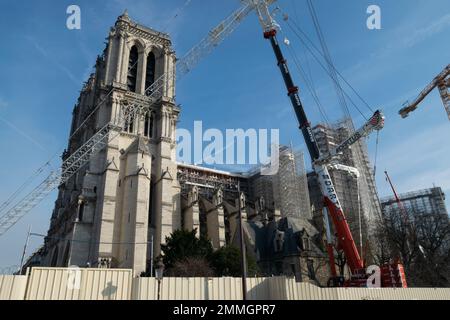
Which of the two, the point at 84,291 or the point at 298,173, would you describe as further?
the point at 298,173

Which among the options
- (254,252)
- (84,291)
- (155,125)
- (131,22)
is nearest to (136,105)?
(155,125)

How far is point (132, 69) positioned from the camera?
57.8 metres

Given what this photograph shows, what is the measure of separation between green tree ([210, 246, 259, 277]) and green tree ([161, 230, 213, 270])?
3.17ft

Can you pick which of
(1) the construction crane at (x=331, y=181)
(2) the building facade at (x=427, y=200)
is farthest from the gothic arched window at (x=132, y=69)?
(2) the building facade at (x=427, y=200)

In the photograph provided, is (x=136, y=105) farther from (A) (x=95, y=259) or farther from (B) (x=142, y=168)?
(A) (x=95, y=259)

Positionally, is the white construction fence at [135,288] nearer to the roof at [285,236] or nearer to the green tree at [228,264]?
the green tree at [228,264]

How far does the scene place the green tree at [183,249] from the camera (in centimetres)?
3275

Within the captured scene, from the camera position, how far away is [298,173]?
69.0 m

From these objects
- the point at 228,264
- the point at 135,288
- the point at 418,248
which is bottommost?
the point at 135,288

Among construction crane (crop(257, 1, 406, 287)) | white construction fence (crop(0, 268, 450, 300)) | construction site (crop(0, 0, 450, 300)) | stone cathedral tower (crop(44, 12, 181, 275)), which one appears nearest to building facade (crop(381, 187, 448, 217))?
construction site (crop(0, 0, 450, 300))

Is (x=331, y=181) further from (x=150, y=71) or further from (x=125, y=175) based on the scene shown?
(x=150, y=71)

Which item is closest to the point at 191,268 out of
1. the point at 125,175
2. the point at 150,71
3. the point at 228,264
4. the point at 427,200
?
the point at 228,264

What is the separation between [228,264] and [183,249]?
485cm

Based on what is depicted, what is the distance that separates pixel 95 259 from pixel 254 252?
19143 mm
